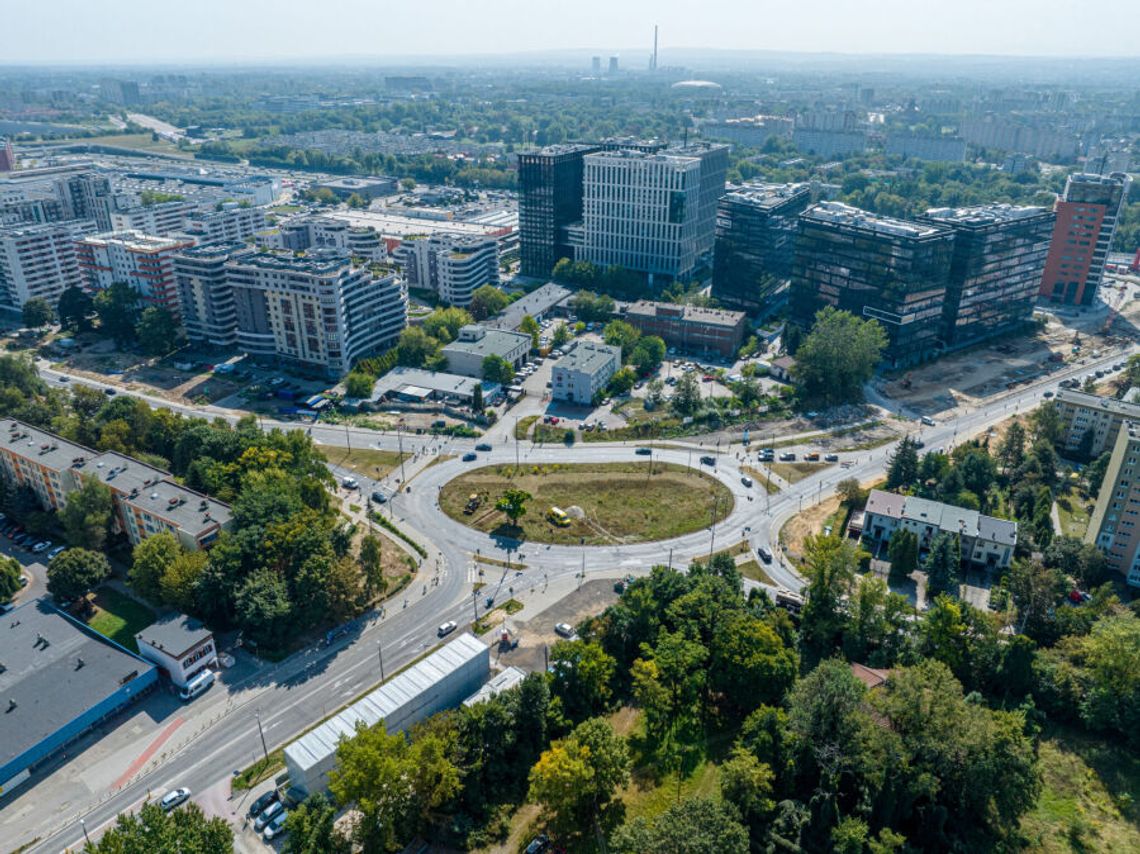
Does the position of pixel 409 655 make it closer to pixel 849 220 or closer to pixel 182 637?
pixel 182 637

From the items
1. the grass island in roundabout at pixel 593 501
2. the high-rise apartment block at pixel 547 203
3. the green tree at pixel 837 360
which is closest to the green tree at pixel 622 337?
the green tree at pixel 837 360

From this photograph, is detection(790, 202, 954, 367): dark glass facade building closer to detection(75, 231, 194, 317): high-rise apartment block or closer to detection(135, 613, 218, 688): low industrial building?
detection(135, 613, 218, 688): low industrial building

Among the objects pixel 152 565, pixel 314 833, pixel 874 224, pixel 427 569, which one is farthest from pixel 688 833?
pixel 874 224

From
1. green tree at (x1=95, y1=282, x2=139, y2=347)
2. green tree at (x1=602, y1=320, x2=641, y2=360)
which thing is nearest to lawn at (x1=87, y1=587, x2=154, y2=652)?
green tree at (x1=95, y1=282, x2=139, y2=347)

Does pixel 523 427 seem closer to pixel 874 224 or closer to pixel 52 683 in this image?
pixel 52 683

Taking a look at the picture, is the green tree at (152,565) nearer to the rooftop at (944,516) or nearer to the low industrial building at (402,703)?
the low industrial building at (402,703)

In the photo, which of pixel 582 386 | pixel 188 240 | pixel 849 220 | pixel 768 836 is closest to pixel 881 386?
pixel 849 220

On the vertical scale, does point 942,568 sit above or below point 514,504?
below
